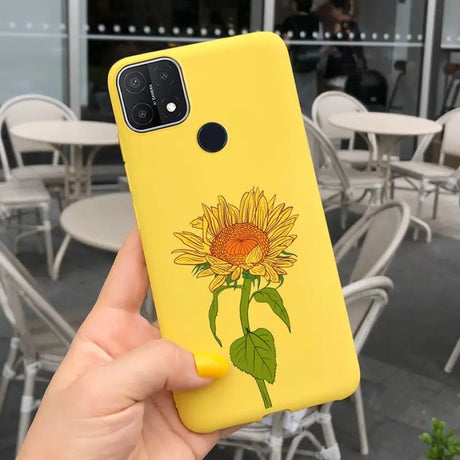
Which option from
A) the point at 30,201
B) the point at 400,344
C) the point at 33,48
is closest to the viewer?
the point at 400,344

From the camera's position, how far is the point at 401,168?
4824 mm

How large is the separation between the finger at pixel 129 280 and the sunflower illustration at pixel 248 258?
0.06m

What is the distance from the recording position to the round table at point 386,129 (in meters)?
4.45

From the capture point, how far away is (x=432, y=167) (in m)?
4.81

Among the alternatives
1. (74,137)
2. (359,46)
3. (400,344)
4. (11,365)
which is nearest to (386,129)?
(400,344)

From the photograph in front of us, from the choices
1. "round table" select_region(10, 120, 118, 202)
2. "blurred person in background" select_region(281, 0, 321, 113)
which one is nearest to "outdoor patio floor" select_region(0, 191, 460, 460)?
"round table" select_region(10, 120, 118, 202)

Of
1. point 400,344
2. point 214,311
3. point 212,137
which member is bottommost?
point 400,344

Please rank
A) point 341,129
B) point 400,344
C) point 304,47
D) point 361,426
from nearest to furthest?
point 361,426, point 400,344, point 341,129, point 304,47

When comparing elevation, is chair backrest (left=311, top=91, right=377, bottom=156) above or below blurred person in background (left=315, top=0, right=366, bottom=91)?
below

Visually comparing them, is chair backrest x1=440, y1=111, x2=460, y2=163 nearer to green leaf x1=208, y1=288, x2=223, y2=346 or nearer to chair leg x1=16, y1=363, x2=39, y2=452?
chair leg x1=16, y1=363, x2=39, y2=452

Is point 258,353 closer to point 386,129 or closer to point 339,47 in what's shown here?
point 386,129

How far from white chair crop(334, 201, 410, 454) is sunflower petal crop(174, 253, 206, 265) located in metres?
0.92

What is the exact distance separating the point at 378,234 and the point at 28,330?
1016 millimetres

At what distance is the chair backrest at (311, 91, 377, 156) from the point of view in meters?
5.16
